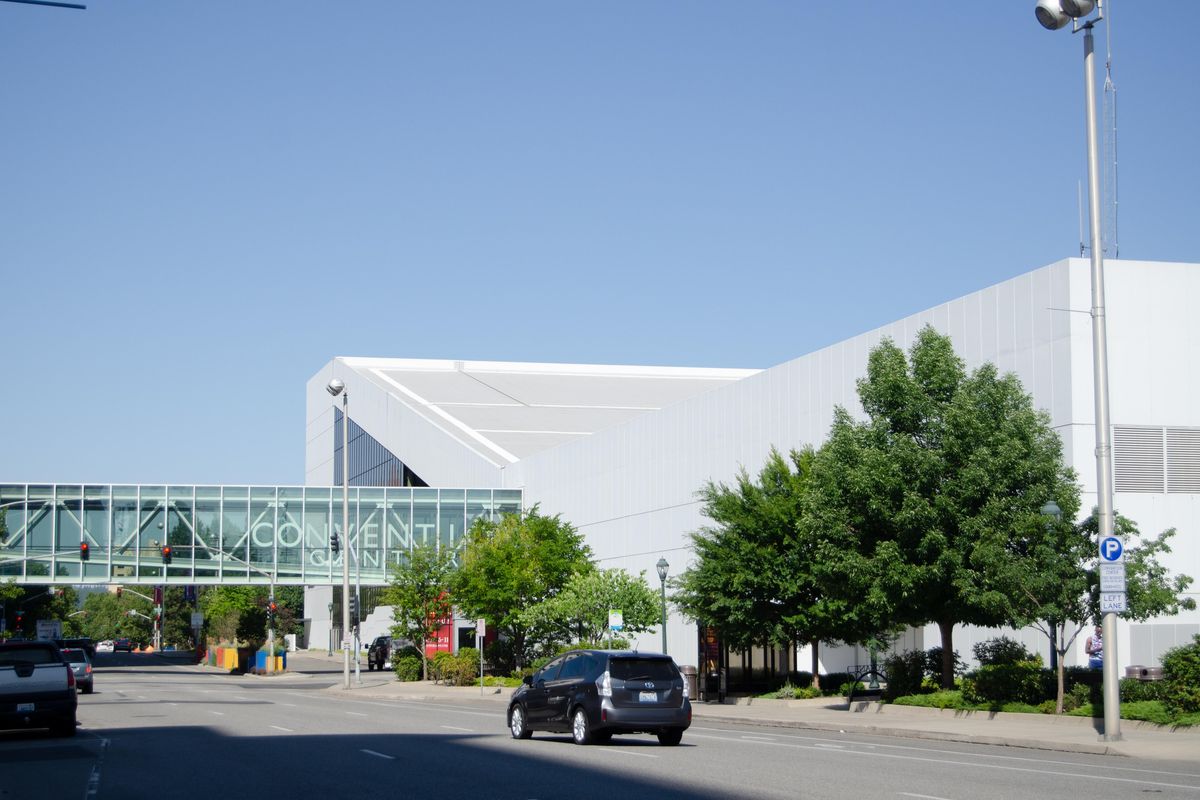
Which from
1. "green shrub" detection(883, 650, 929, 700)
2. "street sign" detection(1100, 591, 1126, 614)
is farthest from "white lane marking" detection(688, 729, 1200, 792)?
"green shrub" detection(883, 650, 929, 700)

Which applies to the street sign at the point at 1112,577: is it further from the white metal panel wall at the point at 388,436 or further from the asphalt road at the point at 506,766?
the white metal panel wall at the point at 388,436

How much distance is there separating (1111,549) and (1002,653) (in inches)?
442

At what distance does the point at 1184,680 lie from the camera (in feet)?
86.2

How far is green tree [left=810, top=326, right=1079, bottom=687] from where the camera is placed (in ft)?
100

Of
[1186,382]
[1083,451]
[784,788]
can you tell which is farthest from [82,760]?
[1186,382]

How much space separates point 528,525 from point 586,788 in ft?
139

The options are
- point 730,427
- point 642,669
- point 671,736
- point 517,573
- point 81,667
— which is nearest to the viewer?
point 642,669

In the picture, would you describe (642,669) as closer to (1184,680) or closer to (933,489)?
(1184,680)

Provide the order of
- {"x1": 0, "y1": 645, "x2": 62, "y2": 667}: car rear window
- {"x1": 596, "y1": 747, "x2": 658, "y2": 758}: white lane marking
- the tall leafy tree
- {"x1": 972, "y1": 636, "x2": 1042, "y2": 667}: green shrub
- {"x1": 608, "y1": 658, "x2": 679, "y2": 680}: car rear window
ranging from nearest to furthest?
{"x1": 596, "y1": 747, "x2": 658, "y2": 758}: white lane marking < {"x1": 608, "y1": 658, "x2": 679, "y2": 680}: car rear window < {"x1": 0, "y1": 645, "x2": 62, "y2": 667}: car rear window < the tall leafy tree < {"x1": 972, "y1": 636, "x2": 1042, "y2": 667}: green shrub

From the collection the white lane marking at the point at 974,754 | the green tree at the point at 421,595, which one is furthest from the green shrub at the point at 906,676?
the green tree at the point at 421,595

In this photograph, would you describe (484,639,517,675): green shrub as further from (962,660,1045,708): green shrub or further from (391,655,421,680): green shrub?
(962,660,1045,708): green shrub

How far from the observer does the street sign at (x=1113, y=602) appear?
23.5 metres

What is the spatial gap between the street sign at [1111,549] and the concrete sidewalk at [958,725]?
10.1 ft

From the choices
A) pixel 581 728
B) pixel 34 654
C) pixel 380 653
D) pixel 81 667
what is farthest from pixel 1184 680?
pixel 380 653
